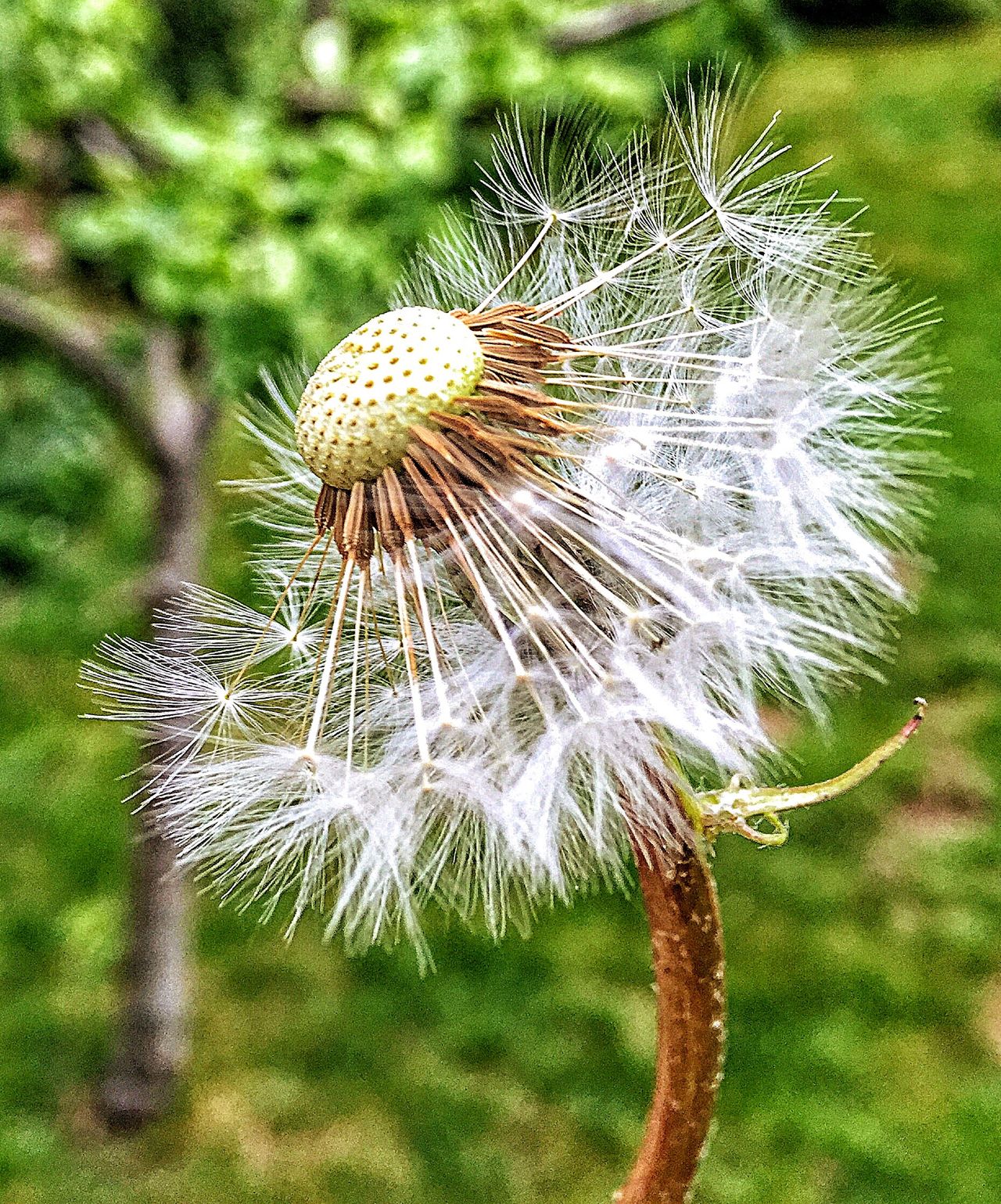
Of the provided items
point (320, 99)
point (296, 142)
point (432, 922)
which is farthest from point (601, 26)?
point (432, 922)

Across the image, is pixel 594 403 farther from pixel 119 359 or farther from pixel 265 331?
pixel 119 359

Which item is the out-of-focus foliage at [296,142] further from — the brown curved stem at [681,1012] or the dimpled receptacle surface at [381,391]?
the brown curved stem at [681,1012]

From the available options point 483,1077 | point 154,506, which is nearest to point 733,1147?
point 483,1077

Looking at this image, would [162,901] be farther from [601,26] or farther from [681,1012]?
[681,1012]

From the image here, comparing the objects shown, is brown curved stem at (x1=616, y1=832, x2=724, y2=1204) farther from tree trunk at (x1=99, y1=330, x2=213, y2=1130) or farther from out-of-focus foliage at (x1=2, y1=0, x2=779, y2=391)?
tree trunk at (x1=99, y1=330, x2=213, y2=1130)

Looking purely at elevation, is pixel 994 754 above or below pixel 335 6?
below
